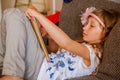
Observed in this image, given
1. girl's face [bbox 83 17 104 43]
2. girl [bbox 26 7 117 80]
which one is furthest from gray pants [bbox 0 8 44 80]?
girl's face [bbox 83 17 104 43]

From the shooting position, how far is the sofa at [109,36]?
987 millimetres

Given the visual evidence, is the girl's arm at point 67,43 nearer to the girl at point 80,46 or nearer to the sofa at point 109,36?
the girl at point 80,46

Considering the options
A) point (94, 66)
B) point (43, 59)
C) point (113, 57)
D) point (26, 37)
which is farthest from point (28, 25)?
point (113, 57)

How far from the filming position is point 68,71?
128cm

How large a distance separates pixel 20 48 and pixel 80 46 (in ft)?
1.08

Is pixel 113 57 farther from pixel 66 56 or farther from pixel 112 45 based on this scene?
pixel 66 56

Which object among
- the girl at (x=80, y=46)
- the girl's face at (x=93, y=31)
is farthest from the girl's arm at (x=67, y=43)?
the girl's face at (x=93, y=31)

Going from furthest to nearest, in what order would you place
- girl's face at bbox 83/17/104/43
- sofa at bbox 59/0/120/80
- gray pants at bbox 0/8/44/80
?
girl's face at bbox 83/17/104/43
gray pants at bbox 0/8/44/80
sofa at bbox 59/0/120/80

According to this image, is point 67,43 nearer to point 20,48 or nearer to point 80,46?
point 80,46

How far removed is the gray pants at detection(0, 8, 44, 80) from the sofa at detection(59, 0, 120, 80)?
0.36 meters

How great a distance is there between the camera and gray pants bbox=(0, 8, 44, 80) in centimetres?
119

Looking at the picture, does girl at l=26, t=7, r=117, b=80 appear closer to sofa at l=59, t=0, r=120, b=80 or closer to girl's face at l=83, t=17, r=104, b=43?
girl's face at l=83, t=17, r=104, b=43

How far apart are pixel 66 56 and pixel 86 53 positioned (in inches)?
7.2

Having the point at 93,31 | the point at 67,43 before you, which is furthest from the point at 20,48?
the point at 93,31
